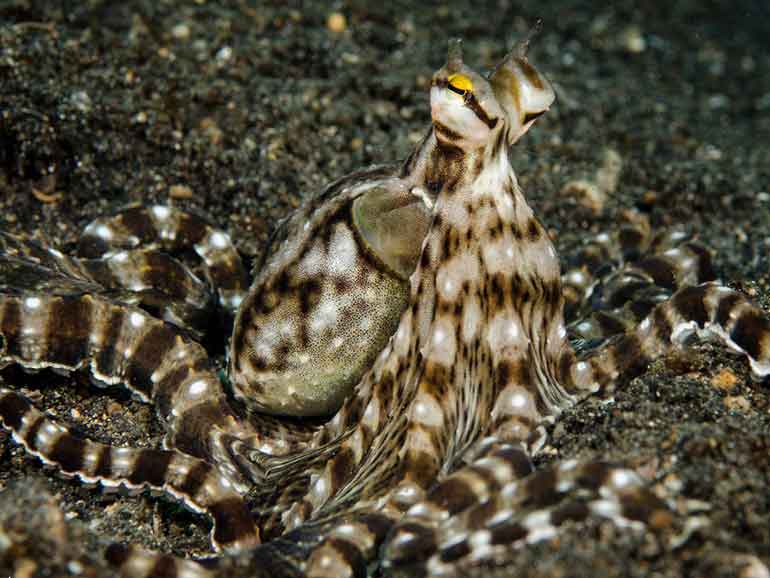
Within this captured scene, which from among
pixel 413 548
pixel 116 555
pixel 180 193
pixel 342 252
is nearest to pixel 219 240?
pixel 180 193

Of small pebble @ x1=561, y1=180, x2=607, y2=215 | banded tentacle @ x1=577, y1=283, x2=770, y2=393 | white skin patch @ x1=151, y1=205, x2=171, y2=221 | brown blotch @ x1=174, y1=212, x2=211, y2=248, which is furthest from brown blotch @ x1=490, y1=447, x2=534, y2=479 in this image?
small pebble @ x1=561, y1=180, x2=607, y2=215

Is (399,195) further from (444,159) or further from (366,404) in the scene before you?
(366,404)

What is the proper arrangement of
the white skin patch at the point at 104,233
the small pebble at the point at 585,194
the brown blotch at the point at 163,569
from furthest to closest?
1. the small pebble at the point at 585,194
2. the white skin patch at the point at 104,233
3. the brown blotch at the point at 163,569

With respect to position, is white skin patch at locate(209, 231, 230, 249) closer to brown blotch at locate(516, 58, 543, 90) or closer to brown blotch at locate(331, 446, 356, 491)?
brown blotch at locate(331, 446, 356, 491)

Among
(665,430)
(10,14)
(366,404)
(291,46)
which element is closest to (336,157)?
(291,46)

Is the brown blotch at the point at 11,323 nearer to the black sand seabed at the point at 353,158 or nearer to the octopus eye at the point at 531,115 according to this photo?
the black sand seabed at the point at 353,158

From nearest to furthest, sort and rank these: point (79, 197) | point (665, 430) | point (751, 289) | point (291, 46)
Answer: point (665, 430)
point (751, 289)
point (79, 197)
point (291, 46)

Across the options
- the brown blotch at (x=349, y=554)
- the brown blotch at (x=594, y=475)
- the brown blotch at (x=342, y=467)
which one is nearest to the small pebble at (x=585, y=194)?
the brown blotch at (x=342, y=467)

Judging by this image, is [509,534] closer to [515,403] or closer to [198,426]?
[515,403]
